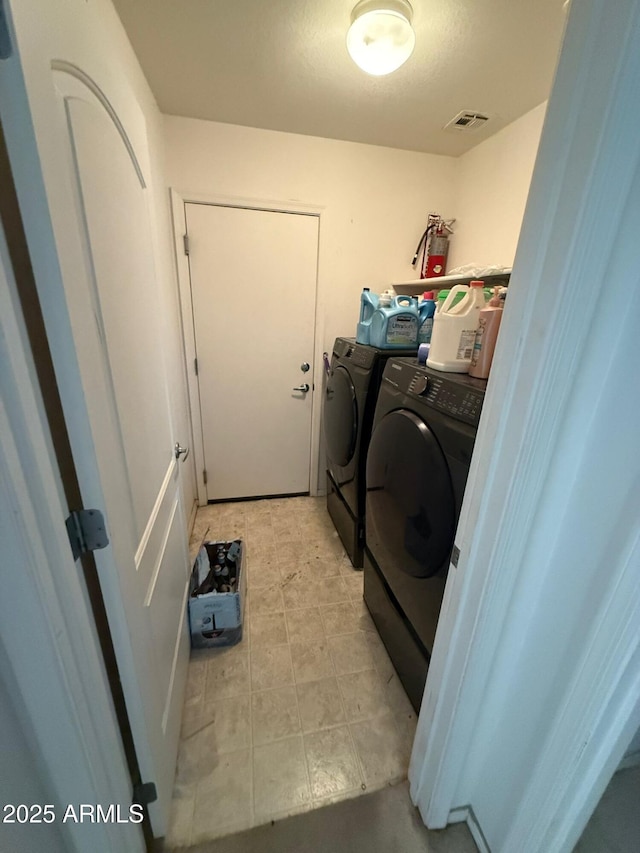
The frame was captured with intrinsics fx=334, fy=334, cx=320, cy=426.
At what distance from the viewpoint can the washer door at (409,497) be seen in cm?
91

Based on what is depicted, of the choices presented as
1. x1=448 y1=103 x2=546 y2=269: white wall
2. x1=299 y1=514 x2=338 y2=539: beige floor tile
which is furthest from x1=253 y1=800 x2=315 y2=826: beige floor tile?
x1=448 y1=103 x2=546 y2=269: white wall

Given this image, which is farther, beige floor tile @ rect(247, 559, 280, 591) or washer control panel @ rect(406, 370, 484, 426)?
beige floor tile @ rect(247, 559, 280, 591)

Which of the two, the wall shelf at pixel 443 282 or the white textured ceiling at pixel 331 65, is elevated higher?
the white textured ceiling at pixel 331 65

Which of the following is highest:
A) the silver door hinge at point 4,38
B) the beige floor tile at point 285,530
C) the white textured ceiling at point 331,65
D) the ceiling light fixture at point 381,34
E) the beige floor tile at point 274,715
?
the white textured ceiling at point 331,65

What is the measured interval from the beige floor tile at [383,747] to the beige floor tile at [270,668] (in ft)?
1.02

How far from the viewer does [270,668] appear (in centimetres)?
140

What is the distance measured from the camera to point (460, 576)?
2.46 ft

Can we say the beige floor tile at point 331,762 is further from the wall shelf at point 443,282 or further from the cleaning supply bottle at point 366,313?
the wall shelf at point 443,282

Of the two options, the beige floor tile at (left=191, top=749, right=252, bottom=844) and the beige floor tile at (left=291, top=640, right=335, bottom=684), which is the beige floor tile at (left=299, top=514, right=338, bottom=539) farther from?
the beige floor tile at (left=191, top=749, right=252, bottom=844)

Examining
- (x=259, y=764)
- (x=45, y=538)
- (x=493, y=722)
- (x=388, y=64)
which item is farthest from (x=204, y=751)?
(x=388, y=64)

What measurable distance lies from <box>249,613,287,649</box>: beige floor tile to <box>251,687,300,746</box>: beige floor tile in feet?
0.67

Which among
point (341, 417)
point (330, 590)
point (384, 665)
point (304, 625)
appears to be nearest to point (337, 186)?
point (341, 417)

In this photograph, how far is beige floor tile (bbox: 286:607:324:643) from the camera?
1.54 metres

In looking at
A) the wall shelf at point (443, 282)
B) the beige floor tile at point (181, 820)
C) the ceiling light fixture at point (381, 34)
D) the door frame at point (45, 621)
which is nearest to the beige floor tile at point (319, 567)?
the beige floor tile at point (181, 820)
